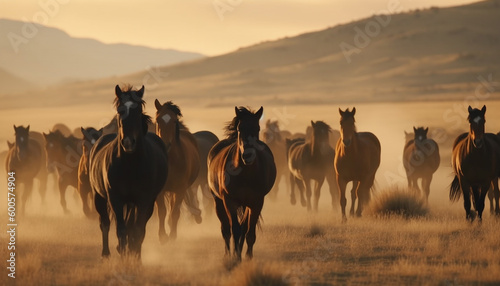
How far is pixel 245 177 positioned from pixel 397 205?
7.56 metres

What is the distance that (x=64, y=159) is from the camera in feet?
67.0

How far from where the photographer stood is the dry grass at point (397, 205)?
58.4 feet

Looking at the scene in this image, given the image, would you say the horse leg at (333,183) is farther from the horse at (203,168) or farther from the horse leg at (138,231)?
the horse leg at (138,231)

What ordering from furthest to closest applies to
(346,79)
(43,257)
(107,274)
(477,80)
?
(346,79) → (477,80) → (43,257) → (107,274)

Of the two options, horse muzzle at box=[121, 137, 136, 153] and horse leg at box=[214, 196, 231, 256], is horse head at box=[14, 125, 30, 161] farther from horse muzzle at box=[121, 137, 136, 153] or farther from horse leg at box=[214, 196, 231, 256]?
horse muzzle at box=[121, 137, 136, 153]

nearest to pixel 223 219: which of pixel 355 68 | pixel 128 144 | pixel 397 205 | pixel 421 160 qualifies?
pixel 128 144

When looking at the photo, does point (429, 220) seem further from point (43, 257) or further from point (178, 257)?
point (43, 257)

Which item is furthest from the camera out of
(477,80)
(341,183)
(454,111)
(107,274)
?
(477,80)

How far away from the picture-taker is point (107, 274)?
417 inches

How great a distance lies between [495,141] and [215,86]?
87.9m

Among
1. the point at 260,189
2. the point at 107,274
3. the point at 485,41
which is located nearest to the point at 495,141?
the point at 260,189

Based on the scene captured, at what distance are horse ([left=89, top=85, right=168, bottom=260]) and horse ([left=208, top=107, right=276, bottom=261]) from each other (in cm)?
108

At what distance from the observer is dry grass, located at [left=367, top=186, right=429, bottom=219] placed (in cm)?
1780

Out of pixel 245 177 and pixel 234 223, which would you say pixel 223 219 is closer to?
pixel 234 223
